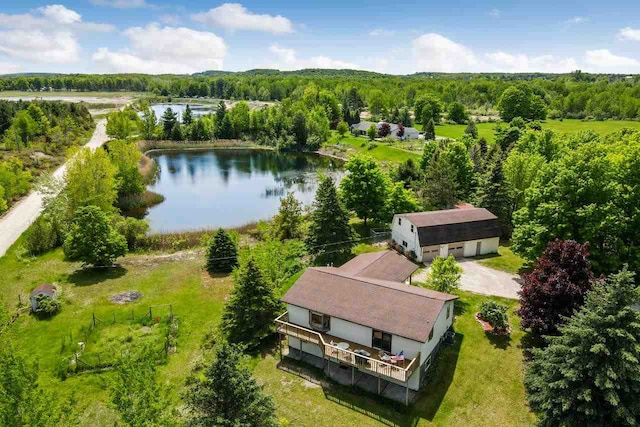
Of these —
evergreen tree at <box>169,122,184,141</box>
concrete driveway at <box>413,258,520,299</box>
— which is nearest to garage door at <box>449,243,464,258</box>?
concrete driveway at <box>413,258,520,299</box>

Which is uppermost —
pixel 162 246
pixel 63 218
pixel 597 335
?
pixel 597 335

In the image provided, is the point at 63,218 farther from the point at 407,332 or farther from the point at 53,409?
the point at 407,332

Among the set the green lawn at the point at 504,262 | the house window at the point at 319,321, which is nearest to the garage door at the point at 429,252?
the green lawn at the point at 504,262

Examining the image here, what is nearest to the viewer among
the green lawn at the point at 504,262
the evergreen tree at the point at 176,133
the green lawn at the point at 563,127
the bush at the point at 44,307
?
the bush at the point at 44,307

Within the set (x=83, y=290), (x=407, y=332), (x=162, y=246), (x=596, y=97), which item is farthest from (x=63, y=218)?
(x=596, y=97)

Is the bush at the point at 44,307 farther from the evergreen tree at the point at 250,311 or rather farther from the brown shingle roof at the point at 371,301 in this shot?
the brown shingle roof at the point at 371,301

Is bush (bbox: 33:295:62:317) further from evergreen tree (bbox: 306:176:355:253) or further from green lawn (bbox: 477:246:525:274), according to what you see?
green lawn (bbox: 477:246:525:274)
